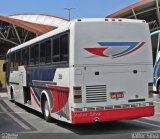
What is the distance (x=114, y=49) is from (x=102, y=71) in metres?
0.66

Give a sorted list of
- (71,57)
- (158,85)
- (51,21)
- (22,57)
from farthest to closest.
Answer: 1. (51,21)
2. (158,85)
3. (22,57)
4. (71,57)

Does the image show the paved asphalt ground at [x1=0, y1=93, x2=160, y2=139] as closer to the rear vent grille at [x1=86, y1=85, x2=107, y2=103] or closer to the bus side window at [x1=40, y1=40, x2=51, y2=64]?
the rear vent grille at [x1=86, y1=85, x2=107, y2=103]

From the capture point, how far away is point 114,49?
38.4ft

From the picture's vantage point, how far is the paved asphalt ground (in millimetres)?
11098

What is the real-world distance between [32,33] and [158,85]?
61.1m

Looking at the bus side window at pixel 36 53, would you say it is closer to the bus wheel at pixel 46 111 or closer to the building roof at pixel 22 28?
the bus wheel at pixel 46 111

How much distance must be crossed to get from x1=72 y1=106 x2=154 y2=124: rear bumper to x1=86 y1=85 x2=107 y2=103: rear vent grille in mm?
315

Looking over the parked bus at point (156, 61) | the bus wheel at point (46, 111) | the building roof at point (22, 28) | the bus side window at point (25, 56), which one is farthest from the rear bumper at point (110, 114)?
the building roof at point (22, 28)

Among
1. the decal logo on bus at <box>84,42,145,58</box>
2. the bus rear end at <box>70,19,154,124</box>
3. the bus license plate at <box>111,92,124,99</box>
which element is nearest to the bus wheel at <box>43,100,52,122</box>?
the bus rear end at <box>70,19,154,124</box>

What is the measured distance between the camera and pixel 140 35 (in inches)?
475

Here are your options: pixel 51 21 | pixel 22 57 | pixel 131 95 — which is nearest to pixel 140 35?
pixel 131 95

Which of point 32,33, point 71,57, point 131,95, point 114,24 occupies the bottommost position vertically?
point 131,95

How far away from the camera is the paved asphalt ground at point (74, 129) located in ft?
36.4

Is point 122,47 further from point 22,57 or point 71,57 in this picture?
point 22,57
